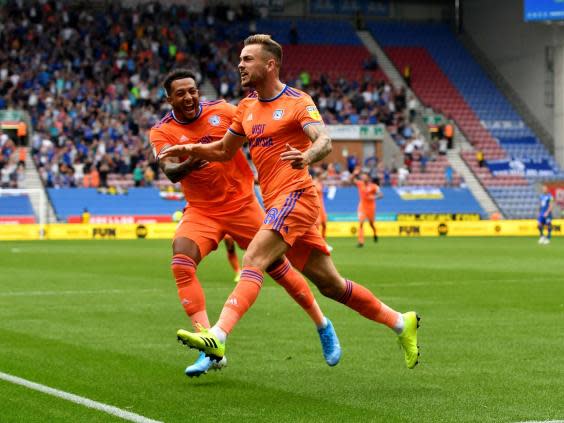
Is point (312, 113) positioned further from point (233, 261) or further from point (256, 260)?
point (233, 261)

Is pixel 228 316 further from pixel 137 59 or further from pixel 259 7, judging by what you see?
pixel 259 7

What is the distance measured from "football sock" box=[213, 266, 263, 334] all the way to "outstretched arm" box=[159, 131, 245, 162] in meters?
1.32

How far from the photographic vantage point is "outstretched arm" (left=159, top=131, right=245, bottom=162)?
923cm

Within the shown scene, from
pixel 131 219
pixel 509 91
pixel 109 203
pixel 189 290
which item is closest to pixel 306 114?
pixel 189 290

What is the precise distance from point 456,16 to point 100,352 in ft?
191

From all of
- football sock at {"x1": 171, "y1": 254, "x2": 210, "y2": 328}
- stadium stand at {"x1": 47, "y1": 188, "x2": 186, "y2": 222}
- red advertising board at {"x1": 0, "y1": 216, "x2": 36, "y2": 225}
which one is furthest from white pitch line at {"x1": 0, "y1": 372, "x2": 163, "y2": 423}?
stadium stand at {"x1": 47, "y1": 188, "x2": 186, "y2": 222}

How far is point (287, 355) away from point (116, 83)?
4397 cm

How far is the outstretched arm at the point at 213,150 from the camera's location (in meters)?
9.23

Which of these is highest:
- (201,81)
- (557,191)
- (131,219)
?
(201,81)

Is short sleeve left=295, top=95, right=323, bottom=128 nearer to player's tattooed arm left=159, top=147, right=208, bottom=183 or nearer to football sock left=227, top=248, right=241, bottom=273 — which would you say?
player's tattooed arm left=159, top=147, right=208, bottom=183

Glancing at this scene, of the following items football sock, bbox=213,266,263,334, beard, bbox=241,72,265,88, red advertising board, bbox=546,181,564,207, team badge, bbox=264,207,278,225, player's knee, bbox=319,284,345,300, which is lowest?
red advertising board, bbox=546,181,564,207

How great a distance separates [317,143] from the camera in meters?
8.30

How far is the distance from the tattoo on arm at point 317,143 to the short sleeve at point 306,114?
0.06 m

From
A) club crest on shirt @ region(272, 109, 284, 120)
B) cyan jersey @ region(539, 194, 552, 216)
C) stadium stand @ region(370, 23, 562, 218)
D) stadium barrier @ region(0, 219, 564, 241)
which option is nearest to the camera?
club crest on shirt @ region(272, 109, 284, 120)
